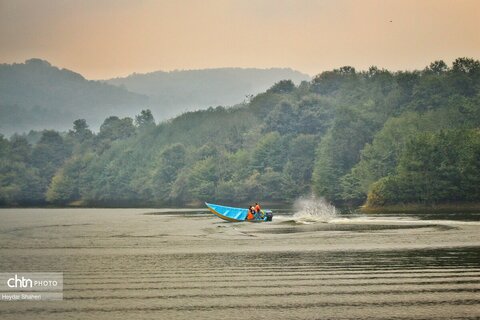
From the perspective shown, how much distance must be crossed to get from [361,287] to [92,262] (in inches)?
731

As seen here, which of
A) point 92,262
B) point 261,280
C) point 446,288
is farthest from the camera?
point 92,262

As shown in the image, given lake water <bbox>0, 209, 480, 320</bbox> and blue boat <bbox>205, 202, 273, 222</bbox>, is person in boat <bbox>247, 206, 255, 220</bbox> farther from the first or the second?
lake water <bbox>0, 209, 480, 320</bbox>

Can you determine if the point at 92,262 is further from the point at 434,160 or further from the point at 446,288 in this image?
the point at 434,160

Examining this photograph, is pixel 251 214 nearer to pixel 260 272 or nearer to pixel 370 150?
pixel 260 272

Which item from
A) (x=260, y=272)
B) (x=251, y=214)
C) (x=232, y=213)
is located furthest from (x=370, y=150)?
(x=260, y=272)

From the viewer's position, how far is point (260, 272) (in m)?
41.2

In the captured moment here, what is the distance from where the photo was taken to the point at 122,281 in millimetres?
38750

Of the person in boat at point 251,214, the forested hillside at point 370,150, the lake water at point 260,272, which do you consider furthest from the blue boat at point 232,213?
the forested hillside at point 370,150

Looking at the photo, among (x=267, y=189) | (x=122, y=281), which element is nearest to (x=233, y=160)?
(x=267, y=189)

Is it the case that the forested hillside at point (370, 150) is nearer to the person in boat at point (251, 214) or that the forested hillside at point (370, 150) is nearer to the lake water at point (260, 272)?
the person in boat at point (251, 214)

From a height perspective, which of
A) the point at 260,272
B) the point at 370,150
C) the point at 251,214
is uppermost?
the point at 370,150

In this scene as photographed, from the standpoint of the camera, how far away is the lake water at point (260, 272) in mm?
30984

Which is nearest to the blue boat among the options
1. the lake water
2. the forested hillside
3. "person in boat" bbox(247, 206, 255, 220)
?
"person in boat" bbox(247, 206, 255, 220)

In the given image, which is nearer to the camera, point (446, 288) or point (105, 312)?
point (105, 312)
